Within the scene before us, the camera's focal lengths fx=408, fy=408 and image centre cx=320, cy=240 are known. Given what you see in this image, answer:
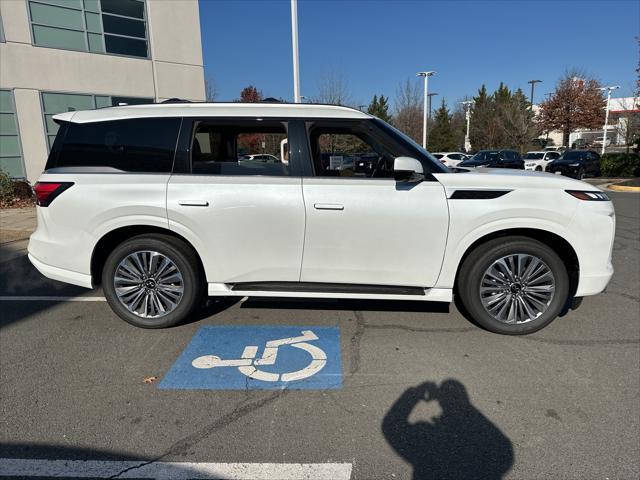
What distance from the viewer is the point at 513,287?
364 cm

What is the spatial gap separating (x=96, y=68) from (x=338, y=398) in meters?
15.7

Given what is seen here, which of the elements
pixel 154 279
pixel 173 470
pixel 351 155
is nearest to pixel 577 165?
pixel 351 155

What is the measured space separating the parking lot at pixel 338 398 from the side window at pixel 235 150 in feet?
4.88

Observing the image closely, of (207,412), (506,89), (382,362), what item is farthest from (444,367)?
(506,89)

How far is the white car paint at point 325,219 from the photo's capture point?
3.47 meters

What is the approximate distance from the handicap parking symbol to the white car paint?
38 cm

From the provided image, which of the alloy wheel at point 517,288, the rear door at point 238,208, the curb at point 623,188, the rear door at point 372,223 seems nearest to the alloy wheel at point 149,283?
the rear door at point 238,208

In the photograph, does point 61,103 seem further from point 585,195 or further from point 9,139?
point 585,195

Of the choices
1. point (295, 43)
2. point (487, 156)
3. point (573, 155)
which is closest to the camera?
point (295, 43)

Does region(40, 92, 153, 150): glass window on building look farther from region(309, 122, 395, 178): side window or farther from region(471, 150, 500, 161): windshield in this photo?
region(471, 150, 500, 161): windshield

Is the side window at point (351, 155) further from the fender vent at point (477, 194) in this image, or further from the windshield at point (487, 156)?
the windshield at point (487, 156)

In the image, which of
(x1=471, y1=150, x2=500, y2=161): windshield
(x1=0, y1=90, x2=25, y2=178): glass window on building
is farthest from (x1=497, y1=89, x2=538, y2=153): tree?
(x1=0, y1=90, x2=25, y2=178): glass window on building

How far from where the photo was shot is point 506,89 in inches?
2260

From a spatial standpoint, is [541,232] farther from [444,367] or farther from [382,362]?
[382,362]
